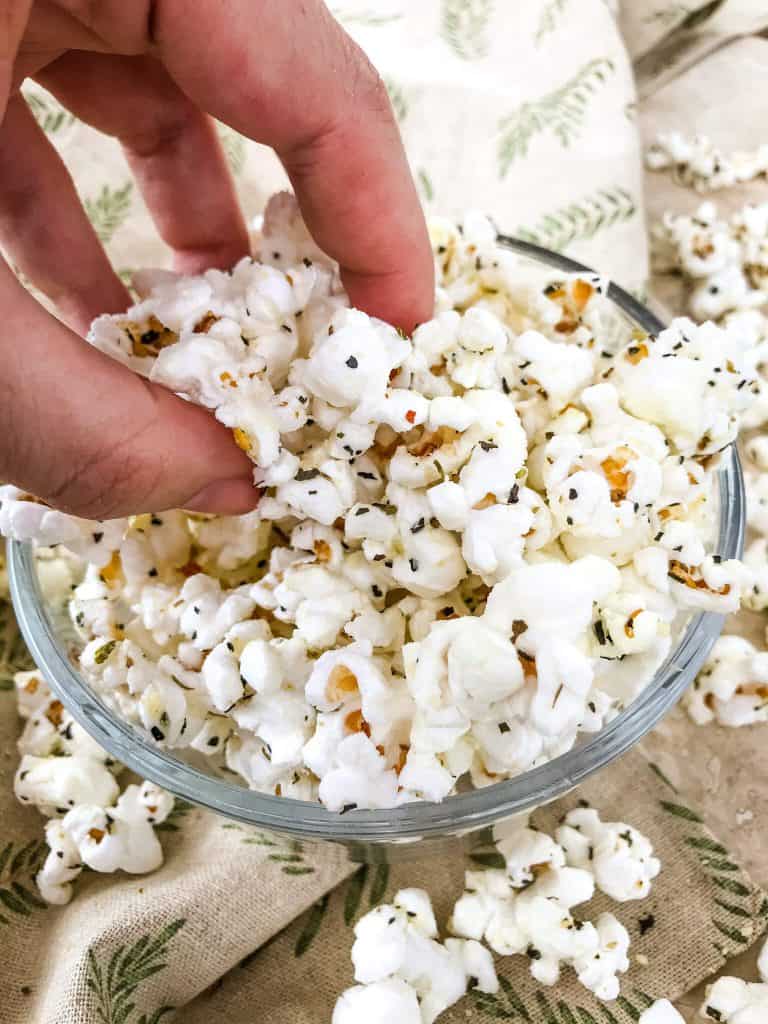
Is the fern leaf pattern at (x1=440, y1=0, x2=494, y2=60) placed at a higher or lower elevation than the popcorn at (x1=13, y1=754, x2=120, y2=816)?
higher

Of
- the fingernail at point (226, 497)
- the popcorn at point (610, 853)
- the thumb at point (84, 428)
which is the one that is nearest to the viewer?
the thumb at point (84, 428)

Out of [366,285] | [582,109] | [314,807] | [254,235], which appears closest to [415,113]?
[582,109]

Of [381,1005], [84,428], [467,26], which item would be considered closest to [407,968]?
[381,1005]

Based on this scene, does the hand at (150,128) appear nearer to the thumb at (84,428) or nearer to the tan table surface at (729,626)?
the thumb at (84,428)

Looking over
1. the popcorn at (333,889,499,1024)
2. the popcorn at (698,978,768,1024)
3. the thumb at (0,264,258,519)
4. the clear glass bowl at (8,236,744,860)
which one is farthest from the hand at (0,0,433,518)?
the popcorn at (698,978,768,1024)

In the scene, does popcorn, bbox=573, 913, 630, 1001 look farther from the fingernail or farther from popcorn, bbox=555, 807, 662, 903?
the fingernail

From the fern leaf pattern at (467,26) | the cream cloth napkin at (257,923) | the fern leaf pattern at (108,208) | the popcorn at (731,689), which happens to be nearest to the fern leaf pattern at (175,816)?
the cream cloth napkin at (257,923)

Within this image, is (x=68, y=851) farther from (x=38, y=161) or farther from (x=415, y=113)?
(x=415, y=113)
